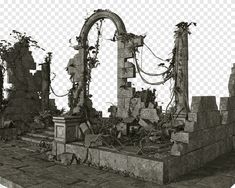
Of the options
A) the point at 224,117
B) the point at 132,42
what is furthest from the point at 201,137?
the point at 132,42

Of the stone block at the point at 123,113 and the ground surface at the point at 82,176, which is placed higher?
the stone block at the point at 123,113

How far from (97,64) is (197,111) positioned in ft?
19.3

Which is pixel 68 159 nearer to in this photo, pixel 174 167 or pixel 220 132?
pixel 174 167

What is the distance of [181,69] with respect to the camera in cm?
777

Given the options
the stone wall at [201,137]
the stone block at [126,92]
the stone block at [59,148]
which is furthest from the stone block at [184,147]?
the stone block at [126,92]

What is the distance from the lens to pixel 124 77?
907 centimetres

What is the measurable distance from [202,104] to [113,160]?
2.63 m

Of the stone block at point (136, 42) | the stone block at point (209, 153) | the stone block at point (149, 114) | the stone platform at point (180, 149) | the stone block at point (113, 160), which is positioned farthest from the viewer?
the stone block at point (136, 42)

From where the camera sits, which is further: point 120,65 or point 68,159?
point 120,65

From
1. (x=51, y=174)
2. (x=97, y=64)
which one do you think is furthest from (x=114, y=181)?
(x=97, y=64)

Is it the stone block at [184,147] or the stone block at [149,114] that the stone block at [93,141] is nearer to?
the stone block at [184,147]

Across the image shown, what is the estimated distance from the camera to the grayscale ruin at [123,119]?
5375 millimetres

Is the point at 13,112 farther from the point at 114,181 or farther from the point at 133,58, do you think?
the point at 114,181

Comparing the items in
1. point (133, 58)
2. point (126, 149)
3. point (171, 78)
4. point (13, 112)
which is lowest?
point (126, 149)
